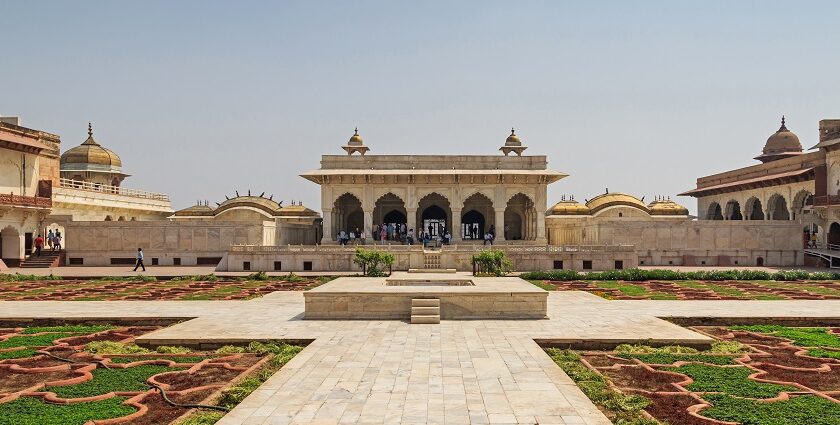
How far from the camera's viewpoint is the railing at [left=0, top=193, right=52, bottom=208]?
29000 millimetres

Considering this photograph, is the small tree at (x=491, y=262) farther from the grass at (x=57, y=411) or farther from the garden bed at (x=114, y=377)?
the grass at (x=57, y=411)

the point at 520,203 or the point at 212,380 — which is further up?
the point at 520,203

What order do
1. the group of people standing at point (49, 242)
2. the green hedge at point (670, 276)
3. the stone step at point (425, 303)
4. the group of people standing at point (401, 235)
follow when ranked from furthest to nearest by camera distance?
the group of people standing at point (401, 235) → the group of people standing at point (49, 242) → the green hedge at point (670, 276) → the stone step at point (425, 303)

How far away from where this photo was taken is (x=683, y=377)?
26.6 ft

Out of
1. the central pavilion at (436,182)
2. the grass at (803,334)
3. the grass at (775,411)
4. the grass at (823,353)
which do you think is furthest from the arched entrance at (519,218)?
the grass at (775,411)

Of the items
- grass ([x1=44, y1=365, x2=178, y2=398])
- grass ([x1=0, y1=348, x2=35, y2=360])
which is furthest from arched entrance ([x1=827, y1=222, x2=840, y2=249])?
grass ([x1=0, y1=348, x2=35, y2=360])

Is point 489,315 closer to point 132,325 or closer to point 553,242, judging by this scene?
point 132,325

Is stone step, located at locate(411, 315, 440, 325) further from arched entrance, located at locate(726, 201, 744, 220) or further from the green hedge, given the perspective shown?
arched entrance, located at locate(726, 201, 744, 220)

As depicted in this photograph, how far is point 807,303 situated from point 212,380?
12739 mm

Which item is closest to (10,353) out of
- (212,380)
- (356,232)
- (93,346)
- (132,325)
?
(93,346)

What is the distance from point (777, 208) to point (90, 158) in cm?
A: 4032

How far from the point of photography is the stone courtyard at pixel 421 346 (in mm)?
6484

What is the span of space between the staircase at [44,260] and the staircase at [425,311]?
22.4 m

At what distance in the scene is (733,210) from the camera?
44.6m
